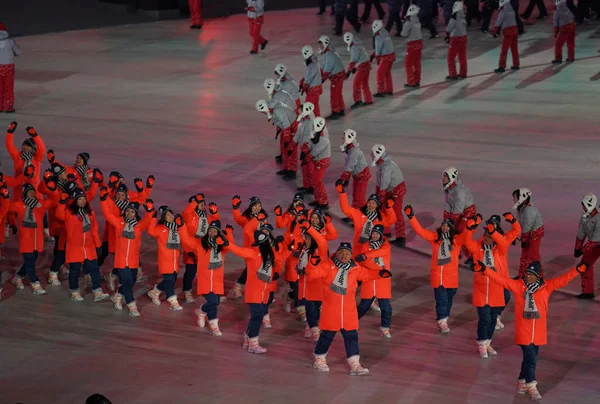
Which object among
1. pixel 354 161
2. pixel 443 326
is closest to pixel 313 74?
pixel 354 161

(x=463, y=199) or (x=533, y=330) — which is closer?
(x=533, y=330)

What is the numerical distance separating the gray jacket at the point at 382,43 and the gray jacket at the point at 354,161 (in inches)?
259

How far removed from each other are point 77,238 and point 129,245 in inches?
26.7

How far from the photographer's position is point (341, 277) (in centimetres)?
1097

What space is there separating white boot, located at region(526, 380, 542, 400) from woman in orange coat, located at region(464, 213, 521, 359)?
1.02 metres

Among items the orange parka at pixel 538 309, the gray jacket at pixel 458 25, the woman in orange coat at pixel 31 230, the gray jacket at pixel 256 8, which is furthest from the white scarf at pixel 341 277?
the gray jacket at pixel 256 8

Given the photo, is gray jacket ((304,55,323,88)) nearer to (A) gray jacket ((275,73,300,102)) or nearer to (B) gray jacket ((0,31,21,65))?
(A) gray jacket ((275,73,300,102))

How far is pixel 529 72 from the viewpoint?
77.8 ft

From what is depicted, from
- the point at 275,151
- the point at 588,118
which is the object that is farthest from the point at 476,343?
the point at 588,118

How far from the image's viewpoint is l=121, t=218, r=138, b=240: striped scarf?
498 inches

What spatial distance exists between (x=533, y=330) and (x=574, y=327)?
1.94 meters

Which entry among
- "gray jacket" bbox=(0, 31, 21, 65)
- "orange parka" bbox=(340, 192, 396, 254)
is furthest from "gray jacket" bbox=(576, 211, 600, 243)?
"gray jacket" bbox=(0, 31, 21, 65)

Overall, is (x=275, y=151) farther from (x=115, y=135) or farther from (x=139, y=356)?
(x=139, y=356)

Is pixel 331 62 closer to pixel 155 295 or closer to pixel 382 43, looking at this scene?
pixel 382 43
